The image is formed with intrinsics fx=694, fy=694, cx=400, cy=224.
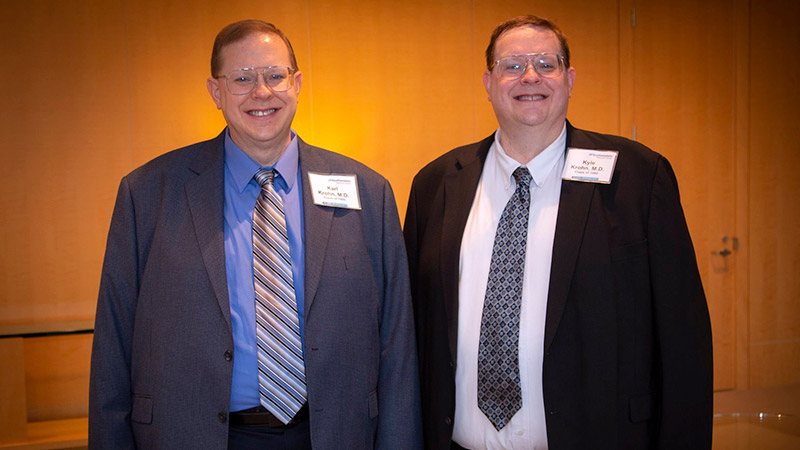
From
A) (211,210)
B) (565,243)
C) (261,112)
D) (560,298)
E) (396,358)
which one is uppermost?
(261,112)

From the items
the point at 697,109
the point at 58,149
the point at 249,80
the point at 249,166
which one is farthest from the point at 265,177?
the point at 697,109

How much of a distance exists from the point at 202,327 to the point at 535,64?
50.1 inches

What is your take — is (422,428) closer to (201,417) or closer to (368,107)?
(201,417)

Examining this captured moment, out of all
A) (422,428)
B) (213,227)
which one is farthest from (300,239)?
(422,428)

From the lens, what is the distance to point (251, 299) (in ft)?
6.36

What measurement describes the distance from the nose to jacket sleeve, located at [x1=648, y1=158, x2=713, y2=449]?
1.64 ft

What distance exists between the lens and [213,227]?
6.49ft

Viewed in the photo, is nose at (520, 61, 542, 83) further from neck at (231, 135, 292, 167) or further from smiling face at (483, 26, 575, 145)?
neck at (231, 135, 292, 167)

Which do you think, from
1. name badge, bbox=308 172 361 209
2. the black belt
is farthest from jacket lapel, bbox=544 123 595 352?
the black belt

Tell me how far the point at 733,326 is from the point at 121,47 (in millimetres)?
5038

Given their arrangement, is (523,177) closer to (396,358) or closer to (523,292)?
(523,292)

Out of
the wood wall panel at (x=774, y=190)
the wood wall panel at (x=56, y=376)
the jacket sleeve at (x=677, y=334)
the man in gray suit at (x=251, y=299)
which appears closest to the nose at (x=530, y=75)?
the jacket sleeve at (x=677, y=334)

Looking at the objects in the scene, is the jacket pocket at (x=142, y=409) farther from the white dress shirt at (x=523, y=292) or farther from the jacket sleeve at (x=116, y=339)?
the white dress shirt at (x=523, y=292)

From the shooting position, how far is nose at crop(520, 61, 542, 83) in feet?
7.00
